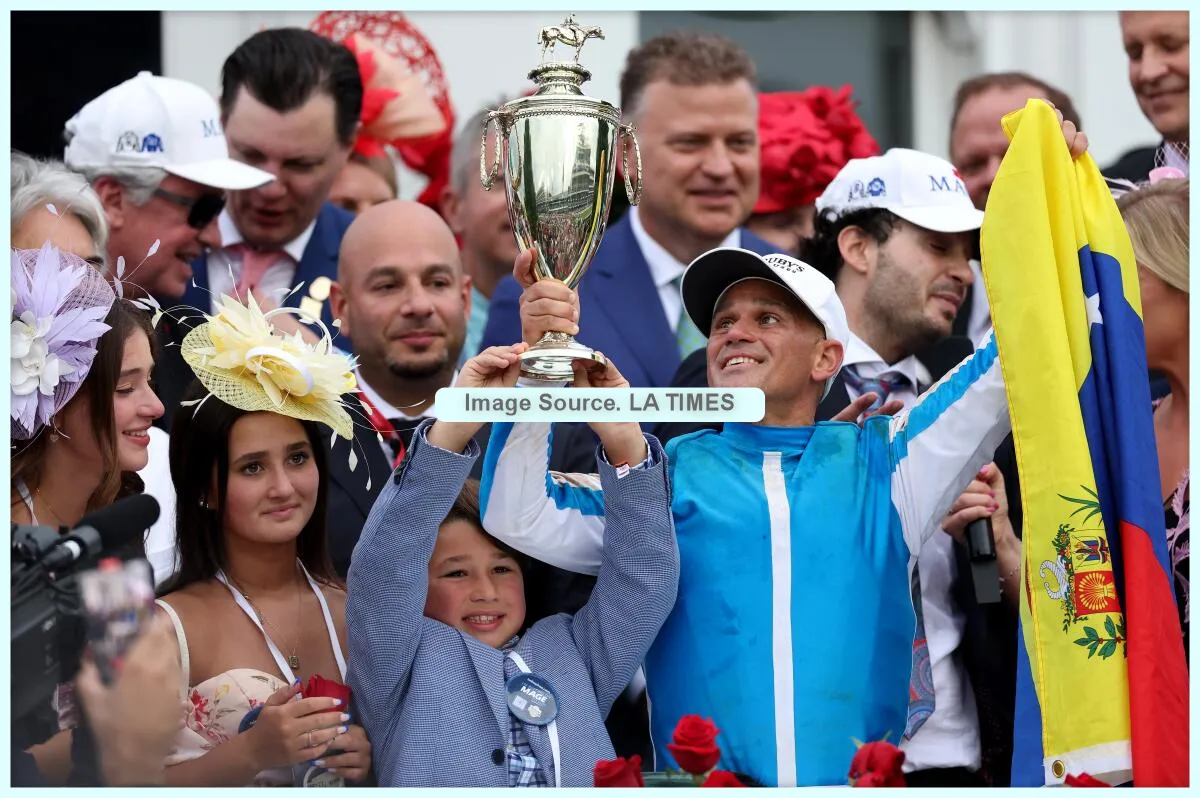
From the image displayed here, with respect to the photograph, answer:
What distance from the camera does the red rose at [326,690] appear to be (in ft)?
12.2

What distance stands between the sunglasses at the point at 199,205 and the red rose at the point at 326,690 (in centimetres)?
170

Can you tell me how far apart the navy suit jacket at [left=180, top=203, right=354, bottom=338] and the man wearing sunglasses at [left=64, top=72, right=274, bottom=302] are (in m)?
A: 0.11

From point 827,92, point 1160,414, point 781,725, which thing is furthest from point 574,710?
point 827,92

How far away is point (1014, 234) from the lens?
3.68 meters

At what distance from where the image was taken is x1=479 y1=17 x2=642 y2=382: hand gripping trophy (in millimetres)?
3734

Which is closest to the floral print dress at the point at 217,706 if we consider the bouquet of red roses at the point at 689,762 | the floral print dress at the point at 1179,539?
the bouquet of red roses at the point at 689,762

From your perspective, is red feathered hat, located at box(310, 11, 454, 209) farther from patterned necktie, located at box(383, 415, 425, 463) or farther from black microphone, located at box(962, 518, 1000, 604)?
black microphone, located at box(962, 518, 1000, 604)

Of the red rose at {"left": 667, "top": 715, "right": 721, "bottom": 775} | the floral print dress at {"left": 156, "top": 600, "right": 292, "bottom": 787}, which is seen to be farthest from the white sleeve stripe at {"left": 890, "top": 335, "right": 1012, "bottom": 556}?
the floral print dress at {"left": 156, "top": 600, "right": 292, "bottom": 787}

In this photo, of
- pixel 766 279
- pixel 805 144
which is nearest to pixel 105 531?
pixel 766 279

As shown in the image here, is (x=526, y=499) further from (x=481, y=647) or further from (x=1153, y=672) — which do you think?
(x=1153, y=672)
